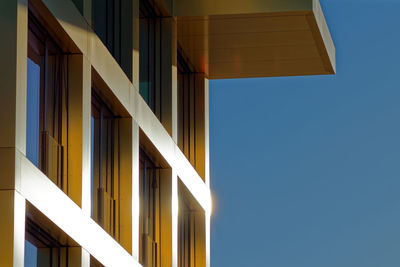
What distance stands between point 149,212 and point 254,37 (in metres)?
5.36

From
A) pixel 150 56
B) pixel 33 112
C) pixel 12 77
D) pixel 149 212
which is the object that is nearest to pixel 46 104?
pixel 33 112

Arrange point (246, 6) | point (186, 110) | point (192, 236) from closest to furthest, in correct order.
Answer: point (246, 6) < point (192, 236) < point (186, 110)

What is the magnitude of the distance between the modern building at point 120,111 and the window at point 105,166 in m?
0.03

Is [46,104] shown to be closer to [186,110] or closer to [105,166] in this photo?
[105,166]

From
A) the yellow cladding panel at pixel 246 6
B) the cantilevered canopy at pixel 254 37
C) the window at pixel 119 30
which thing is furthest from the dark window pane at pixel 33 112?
the cantilevered canopy at pixel 254 37

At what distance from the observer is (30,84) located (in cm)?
1864

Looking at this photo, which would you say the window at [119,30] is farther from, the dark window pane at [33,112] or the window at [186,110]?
the window at [186,110]

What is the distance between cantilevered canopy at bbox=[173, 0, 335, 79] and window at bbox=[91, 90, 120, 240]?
4999mm

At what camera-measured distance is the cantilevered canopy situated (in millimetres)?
27375

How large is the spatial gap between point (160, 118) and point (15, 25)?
1286 cm

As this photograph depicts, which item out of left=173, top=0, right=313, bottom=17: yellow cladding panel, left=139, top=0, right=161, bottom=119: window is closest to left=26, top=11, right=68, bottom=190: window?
left=139, top=0, right=161, bottom=119: window

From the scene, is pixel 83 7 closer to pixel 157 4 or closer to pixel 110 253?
pixel 110 253

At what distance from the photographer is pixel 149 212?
27.8 metres

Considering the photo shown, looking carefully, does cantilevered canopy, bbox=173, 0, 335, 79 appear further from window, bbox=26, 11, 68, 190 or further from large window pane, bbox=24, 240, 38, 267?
large window pane, bbox=24, 240, 38, 267
